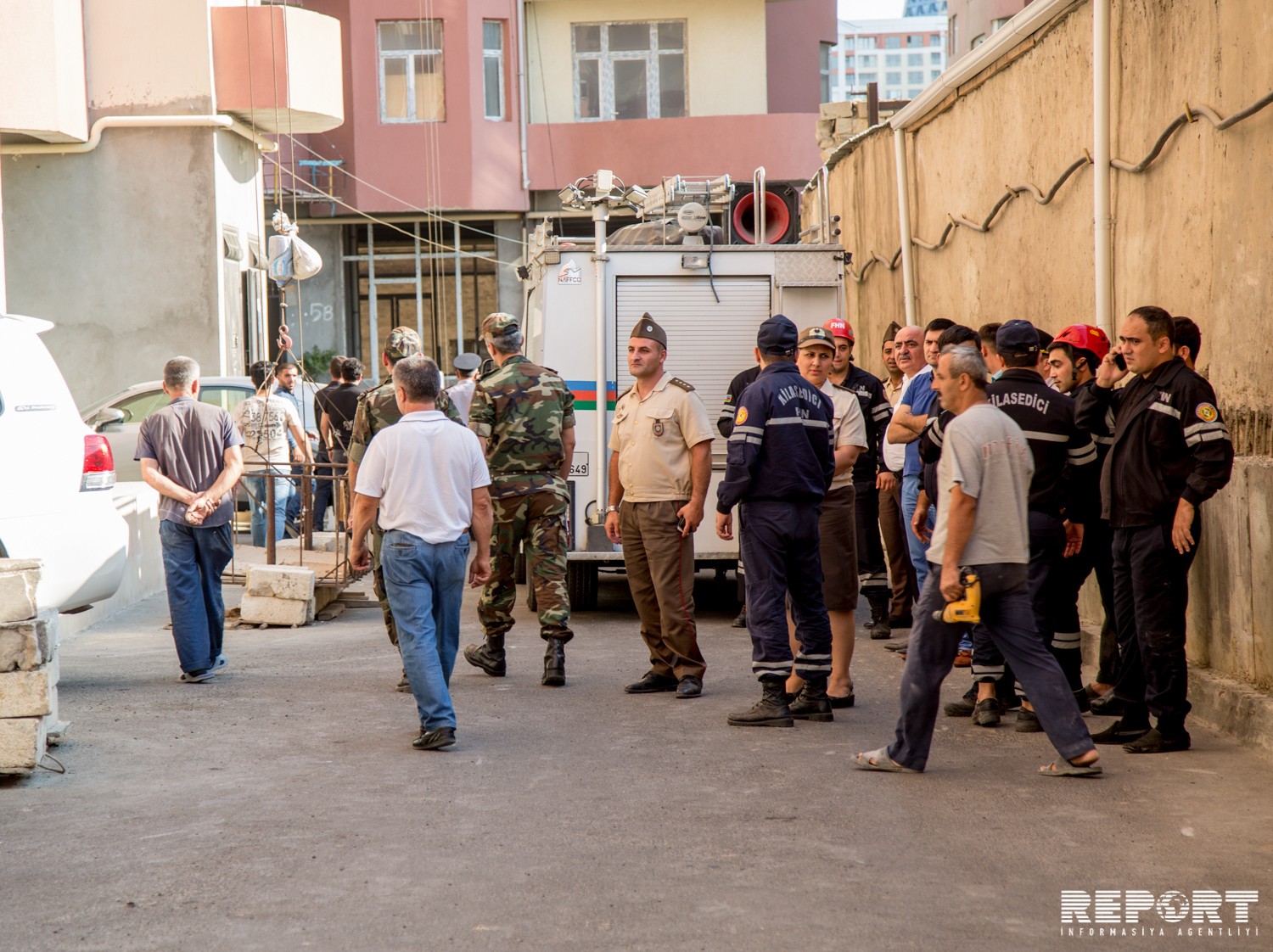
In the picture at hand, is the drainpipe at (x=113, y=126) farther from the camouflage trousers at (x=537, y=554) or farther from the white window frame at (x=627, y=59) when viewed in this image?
the camouflage trousers at (x=537, y=554)

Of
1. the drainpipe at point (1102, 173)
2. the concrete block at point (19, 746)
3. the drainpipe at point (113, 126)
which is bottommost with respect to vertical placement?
the concrete block at point (19, 746)

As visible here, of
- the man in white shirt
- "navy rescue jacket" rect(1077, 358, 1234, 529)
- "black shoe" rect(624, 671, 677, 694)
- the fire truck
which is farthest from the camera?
the man in white shirt

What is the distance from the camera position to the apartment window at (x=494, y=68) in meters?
29.1

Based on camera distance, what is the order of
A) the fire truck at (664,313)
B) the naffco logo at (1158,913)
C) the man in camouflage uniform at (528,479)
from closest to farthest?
the naffco logo at (1158,913)
the man in camouflage uniform at (528,479)
the fire truck at (664,313)

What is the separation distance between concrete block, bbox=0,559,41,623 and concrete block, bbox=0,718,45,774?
1.53ft

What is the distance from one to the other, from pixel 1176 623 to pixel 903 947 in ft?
9.43

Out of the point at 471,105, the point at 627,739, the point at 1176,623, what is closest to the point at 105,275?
the point at 471,105

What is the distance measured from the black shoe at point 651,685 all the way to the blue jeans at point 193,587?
2539 millimetres

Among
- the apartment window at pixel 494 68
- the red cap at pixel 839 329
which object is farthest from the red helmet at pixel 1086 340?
the apartment window at pixel 494 68

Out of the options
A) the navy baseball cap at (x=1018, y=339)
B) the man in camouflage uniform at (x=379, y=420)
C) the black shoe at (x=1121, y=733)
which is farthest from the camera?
the man in camouflage uniform at (x=379, y=420)

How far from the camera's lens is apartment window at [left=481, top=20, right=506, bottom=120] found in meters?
29.1

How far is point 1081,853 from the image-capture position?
17.3 feet

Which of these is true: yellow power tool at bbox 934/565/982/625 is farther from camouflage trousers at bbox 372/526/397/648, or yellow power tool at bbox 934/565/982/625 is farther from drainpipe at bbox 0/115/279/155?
drainpipe at bbox 0/115/279/155

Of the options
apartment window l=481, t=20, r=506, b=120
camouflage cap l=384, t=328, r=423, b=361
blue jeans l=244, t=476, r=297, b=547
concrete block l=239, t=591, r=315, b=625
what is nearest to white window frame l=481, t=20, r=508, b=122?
apartment window l=481, t=20, r=506, b=120
